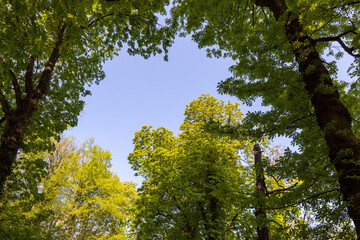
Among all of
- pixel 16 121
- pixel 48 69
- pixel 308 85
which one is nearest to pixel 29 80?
pixel 48 69

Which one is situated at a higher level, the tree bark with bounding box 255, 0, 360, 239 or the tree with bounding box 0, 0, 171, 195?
the tree with bounding box 0, 0, 171, 195

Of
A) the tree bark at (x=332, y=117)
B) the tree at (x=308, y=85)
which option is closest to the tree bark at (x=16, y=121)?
the tree at (x=308, y=85)

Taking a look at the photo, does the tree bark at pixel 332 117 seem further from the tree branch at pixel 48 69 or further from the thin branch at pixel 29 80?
the thin branch at pixel 29 80

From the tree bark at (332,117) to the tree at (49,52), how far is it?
4035 mm

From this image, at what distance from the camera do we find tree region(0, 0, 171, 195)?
4539 millimetres

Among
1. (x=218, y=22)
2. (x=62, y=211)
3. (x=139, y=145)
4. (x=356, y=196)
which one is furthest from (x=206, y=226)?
(x=218, y=22)

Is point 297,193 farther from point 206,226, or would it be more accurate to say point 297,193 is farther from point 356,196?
point 206,226

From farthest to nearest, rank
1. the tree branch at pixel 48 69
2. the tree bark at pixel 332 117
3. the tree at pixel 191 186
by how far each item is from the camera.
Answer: the tree at pixel 191 186 < the tree branch at pixel 48 69 < the tree bark at pixel 332 117

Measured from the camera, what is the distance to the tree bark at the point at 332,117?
9.52 ft

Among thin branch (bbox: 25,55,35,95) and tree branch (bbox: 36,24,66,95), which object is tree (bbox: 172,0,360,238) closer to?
tree branch (bbox: 36,24,66,95)

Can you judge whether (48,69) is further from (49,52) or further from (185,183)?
(185,183)

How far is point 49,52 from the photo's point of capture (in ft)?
22.9

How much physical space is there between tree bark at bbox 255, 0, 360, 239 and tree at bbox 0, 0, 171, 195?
4035 mm

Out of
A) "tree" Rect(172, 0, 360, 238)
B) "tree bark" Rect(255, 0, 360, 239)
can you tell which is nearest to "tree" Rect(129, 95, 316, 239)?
"tree" Rect(172, 0, 360, 238)
